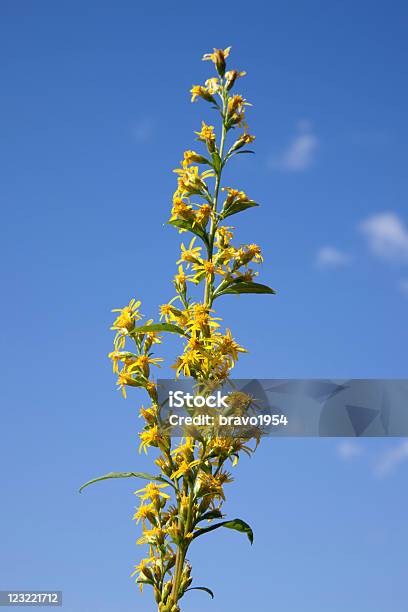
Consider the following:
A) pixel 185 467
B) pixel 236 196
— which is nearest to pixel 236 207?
pixel 236 196

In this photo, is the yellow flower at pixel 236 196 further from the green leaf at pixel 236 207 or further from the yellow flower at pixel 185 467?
the yellow flower at pixel 185 467

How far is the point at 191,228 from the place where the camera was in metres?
7.91

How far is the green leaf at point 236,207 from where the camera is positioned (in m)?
7.92

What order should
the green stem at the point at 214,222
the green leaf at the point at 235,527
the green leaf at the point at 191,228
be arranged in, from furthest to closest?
the green leaf at the point at 191,228 < the green stem at the point at 214,222 < the green leaf at the point at 235,527

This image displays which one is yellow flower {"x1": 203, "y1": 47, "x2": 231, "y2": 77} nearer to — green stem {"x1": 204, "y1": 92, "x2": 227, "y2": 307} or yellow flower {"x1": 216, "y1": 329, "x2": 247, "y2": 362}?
green stem {"x1": 204, "y1": 92, "x2": 227, "y2": 307}

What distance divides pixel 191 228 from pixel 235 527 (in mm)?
2845

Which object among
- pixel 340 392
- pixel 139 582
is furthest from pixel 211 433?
pixel 340 392

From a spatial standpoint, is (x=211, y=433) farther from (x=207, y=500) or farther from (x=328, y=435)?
(x=328, y=435)

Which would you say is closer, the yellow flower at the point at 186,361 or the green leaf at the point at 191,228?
the yellow flower at the point at 186,361

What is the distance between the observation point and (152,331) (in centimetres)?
751

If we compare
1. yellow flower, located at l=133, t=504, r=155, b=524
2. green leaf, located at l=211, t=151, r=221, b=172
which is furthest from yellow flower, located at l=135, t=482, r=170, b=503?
green leaf, located at l=211, t=151, r=221, b=172

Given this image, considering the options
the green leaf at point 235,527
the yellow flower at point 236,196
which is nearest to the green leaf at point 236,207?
the yellow flower at point 236,196

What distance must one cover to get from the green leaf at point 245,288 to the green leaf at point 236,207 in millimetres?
689

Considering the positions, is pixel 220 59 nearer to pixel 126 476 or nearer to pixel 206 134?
pixel 206 134
